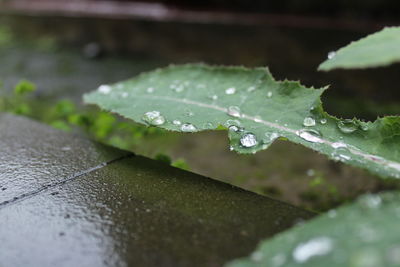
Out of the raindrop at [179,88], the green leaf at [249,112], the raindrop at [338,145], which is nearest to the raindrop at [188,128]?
the green leaf at [249,112]

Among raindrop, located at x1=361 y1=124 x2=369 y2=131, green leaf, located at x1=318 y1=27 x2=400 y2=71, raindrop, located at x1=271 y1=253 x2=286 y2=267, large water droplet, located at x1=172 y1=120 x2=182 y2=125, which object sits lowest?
large water droplet, located at x1=172 y1=120 x2=182 y2=125

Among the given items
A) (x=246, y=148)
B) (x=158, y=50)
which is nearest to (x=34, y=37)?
(x=158, y=50)

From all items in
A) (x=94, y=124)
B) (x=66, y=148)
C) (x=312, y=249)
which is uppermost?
(x=312, y=249)

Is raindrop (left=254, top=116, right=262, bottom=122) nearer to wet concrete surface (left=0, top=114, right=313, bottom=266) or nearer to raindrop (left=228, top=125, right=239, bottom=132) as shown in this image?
raindrop (left=228, top=125, right=239, bottom=132)

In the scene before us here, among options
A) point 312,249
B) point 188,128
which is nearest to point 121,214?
point 188,128

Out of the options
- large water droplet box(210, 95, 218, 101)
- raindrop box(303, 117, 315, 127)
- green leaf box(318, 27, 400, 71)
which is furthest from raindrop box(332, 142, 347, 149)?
large water droplet box(210, 95, 218, 101)

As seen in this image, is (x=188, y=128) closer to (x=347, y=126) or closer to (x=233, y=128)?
(x=233, y=128)

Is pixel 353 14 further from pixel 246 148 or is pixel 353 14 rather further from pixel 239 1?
pixel 246 148

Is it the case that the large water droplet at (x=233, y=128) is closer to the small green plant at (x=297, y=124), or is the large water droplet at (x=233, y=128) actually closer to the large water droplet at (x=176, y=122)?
the small green plant at (x=297, y=124)
